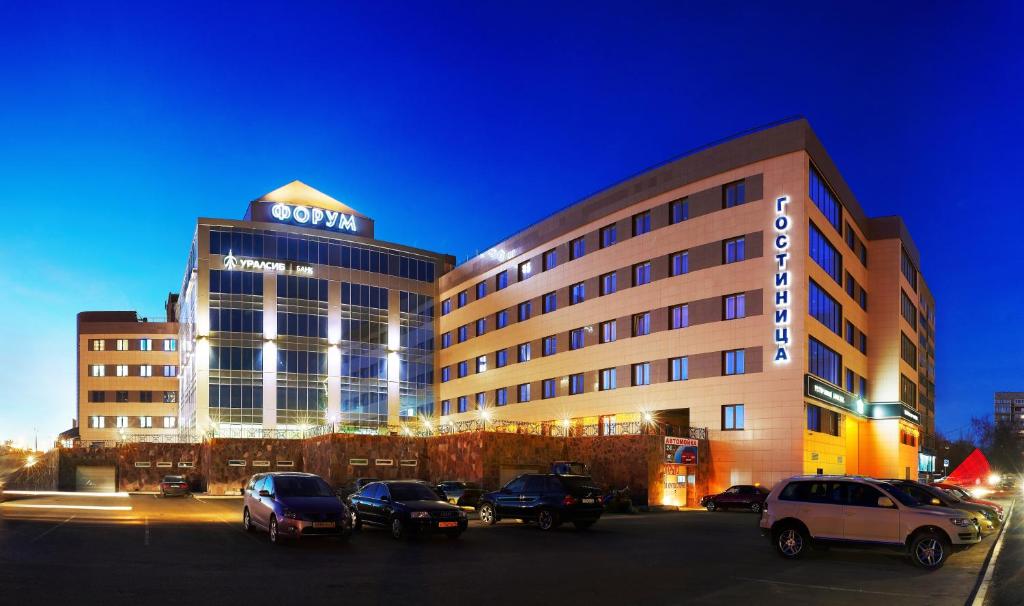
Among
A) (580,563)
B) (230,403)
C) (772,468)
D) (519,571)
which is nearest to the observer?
(519,571)

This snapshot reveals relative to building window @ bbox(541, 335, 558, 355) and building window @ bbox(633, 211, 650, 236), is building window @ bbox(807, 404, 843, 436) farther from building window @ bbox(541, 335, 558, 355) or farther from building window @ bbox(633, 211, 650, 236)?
building window @ bbox(541, 335, 558, 355)

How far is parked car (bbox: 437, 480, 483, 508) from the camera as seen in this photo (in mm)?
36969

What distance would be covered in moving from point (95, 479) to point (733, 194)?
5495cm

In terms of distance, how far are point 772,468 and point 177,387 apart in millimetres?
78667

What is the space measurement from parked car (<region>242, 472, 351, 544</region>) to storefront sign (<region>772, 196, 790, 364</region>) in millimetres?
28724

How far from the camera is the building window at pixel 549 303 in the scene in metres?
61.0

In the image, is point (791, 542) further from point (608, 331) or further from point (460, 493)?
A: point (608, 331)

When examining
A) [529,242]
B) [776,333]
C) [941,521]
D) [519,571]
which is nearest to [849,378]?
[776,333]

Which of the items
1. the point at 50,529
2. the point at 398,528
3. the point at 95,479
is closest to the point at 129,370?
the point at 95,479

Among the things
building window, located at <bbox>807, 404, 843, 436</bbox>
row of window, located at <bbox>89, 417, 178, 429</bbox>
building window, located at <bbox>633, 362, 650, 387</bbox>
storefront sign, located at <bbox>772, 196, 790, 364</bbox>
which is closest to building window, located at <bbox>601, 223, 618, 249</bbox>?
building window, located at <bbox>633, 362, 650, 387</bbox>

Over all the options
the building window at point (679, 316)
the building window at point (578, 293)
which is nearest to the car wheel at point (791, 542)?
the building window at point (679, 316)

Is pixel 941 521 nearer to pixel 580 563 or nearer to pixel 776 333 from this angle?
pixel 580 563

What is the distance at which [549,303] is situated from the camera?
6188cm

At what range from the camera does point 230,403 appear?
69.1 meters
